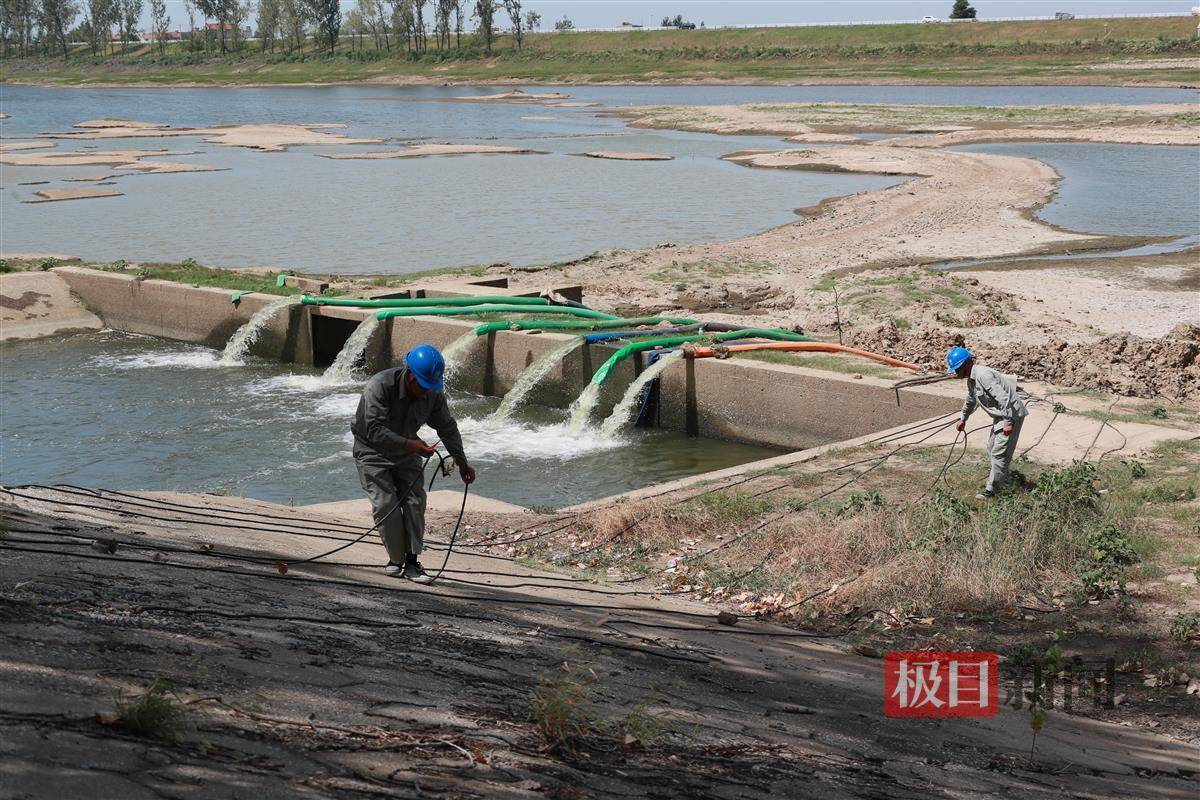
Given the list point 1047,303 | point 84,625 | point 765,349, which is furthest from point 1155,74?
point 84,625

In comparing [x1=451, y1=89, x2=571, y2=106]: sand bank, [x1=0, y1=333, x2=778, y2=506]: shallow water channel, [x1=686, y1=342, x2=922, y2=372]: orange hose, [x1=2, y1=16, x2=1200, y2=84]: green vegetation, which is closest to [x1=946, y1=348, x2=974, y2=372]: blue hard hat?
[x1=0, y1=333, x2=778, y2=506]: shallow water channel

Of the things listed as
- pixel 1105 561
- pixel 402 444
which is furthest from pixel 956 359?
pixel 402 444

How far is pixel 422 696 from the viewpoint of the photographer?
5633 mm

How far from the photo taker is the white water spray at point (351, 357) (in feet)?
69.2

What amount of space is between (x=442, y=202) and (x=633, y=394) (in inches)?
953

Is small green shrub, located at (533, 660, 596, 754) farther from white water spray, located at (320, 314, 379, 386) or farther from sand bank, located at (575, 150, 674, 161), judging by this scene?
sand bank, located at (575, 150, 674, 161)

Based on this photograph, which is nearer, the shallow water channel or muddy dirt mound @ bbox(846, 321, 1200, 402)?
the shallow water channel

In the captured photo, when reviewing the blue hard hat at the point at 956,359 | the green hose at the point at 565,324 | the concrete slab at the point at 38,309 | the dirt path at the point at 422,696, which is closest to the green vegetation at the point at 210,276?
the concrete slab at the point at 38,309

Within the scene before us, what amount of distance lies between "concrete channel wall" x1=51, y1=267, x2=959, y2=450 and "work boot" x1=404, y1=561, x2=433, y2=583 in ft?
27.7

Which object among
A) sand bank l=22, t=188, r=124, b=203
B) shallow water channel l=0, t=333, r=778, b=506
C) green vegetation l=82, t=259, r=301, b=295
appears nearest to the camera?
shallow water channel l=0, t=333, r=778, b=506

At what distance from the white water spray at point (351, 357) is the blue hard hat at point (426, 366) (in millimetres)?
13458

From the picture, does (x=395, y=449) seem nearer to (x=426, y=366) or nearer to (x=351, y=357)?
(x=426, y=366)

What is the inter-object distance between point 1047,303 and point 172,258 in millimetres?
20409

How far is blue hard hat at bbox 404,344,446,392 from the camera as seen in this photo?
7.84 metres
